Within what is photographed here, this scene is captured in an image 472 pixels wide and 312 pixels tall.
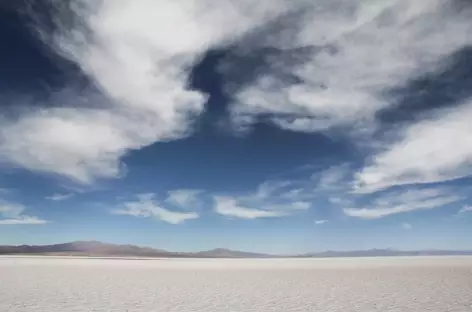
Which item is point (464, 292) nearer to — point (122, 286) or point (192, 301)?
point (192, 301)

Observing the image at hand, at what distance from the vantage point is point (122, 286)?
18.5m

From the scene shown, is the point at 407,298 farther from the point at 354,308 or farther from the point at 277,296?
the point at 277,296

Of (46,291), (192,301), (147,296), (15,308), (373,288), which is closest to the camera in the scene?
(15,308)

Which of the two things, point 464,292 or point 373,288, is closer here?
point 464,292

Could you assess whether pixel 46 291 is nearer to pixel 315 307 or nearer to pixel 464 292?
pixel 315 307

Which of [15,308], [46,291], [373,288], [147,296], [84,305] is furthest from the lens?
[373,288]

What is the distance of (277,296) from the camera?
50.5 feet

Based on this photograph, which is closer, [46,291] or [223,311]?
[223,311]

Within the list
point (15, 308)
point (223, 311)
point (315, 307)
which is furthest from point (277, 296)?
point (15, 308)

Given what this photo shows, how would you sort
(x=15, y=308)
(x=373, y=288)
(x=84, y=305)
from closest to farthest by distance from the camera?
1. (x=15, y=308)
2. (x=84, y=305)
3. (x=373, y=288)

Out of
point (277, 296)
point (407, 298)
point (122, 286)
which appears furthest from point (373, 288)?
point (122, 286)

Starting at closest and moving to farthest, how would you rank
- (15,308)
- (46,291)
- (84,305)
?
(15,308)
(84,305)
(46,291)

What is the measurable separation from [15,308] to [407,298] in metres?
13.3

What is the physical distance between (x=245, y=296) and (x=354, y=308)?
14.5 ft
